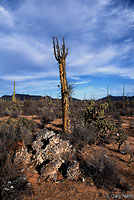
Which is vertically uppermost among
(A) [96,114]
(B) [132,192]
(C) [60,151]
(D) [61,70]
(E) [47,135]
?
(D) [61,70]

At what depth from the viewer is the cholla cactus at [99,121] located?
7309 mm

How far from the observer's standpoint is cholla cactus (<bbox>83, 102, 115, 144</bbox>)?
7309mm

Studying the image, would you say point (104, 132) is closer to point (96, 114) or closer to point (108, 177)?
point (96, 114)

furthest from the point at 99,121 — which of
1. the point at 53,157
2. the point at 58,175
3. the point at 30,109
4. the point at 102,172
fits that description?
the point at 30,109

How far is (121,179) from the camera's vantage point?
3785mm

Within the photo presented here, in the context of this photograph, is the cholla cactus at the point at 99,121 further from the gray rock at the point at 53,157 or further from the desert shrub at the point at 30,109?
the desert shrub at the point at 30,109

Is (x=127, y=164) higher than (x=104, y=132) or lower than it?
lower

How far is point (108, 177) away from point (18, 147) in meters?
3.03

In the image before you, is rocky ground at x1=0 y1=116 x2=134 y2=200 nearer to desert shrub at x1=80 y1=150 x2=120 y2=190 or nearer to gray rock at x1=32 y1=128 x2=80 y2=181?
gray rock at x1=32 y1=128 x2=80 y2=181

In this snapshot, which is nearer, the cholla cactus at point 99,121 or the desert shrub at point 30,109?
the cholla cactus at point 99,121

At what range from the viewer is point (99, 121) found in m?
7.62

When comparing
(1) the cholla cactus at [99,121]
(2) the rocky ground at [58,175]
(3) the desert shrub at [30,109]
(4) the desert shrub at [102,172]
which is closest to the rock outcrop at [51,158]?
(2) the rocky ground at [58,175]

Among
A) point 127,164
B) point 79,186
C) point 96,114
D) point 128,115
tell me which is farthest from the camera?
point 128,115

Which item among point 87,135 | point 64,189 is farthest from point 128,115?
point 64,189
